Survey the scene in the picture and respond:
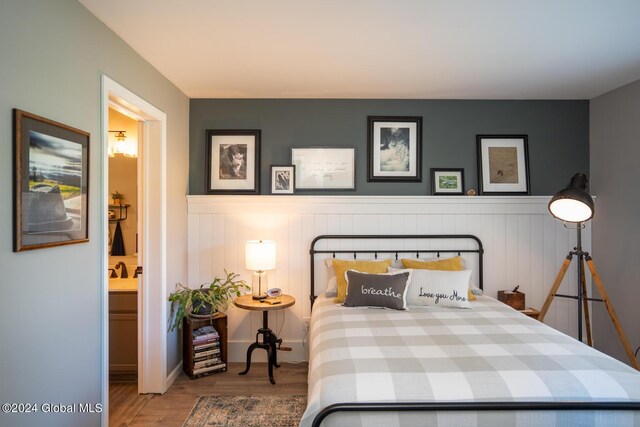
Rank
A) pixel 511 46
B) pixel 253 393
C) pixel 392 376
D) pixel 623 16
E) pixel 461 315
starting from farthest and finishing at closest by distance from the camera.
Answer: pixel 253 393, pixel 461 315, pixel 511 46, pixel 623 16, pixel 392 376

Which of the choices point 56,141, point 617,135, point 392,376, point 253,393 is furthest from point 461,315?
point 56,141

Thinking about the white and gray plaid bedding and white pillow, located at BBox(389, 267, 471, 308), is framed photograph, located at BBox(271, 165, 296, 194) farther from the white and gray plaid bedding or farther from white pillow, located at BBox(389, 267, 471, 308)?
the white and gray plaid bedding

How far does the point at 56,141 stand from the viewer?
1884 millimetres

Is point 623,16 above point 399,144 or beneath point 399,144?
above

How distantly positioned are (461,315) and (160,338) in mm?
2348

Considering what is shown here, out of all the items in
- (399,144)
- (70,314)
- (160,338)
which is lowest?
(160,338)

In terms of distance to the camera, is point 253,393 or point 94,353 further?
point 253,393

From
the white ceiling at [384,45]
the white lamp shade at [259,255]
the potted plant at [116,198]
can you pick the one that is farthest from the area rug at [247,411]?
the white ceiling at [384,45]

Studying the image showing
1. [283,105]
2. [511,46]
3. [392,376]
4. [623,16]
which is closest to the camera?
[392,376]

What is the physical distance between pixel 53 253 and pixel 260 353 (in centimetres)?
236

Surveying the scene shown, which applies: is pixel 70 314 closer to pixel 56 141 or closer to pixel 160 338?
pixel 56 141

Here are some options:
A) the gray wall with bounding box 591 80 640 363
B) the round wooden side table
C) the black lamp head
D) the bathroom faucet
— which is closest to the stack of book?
the round wooden side table

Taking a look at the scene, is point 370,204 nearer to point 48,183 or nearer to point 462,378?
point 462,378

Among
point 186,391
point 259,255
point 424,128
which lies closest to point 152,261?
point 259,255
